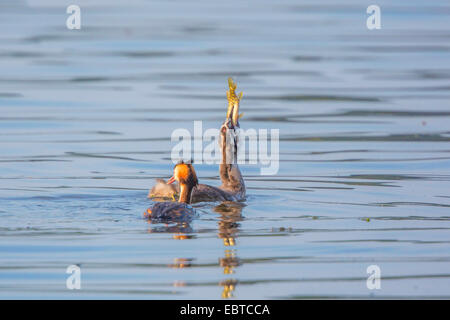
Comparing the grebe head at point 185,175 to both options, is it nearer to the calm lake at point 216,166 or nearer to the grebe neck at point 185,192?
the grebe neck at point 185,192

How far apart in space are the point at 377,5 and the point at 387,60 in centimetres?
934

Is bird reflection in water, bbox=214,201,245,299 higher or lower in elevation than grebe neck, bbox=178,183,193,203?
lower

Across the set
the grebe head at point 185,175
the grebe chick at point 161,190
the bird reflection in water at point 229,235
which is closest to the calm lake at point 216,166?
the bird reflection in water at point 229,235

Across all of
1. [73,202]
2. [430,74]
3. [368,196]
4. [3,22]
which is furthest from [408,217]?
[3,22]

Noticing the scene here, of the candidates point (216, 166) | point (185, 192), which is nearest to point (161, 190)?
point (185, 192)

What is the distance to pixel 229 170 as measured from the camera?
14078mm

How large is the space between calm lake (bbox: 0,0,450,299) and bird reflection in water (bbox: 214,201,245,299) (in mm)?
33

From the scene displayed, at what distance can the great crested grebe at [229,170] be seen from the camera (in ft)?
44.2

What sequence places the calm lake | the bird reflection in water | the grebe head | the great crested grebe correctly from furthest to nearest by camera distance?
the great crested grebe → the grebe head → the calm lake → the bird reflection in water

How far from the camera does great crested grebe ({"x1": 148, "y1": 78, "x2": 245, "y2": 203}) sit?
13.5 meters

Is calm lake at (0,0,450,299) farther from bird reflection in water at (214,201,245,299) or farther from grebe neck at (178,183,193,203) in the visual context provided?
grebe neck at (178,183,193,203)

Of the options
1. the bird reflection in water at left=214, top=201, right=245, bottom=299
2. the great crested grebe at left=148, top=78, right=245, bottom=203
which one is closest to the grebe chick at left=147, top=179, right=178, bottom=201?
the great crested grebe at left=148, top=78, right=245, bottom=203

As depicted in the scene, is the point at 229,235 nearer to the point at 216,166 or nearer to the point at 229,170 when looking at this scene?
the point at 229,170
